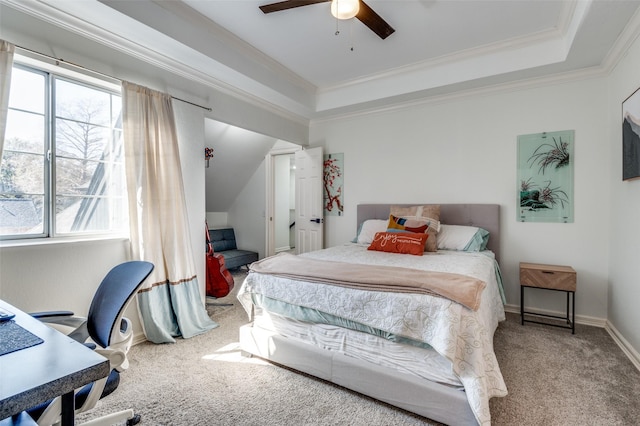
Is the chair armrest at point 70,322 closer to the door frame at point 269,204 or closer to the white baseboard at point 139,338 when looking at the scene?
the white baseboard at point 139,338

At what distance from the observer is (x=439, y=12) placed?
7.97ft

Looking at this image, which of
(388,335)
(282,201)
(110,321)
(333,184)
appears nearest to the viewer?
(110,321)

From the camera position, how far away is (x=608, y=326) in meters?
2.82

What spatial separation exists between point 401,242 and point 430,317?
56.2 inches

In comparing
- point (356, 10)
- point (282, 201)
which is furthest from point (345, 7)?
point (282, 201)

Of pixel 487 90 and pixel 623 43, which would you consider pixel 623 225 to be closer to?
pixel 623 43

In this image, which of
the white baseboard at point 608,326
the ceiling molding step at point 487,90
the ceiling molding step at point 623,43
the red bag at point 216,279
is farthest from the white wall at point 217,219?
the ceiling molding step at point 623,43

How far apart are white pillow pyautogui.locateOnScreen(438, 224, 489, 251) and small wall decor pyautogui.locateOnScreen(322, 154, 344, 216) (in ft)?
5.12

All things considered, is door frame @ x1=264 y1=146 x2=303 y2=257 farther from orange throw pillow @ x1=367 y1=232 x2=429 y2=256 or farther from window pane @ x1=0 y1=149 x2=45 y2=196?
window pane @ x1=0 y1=149 x2=45 y2=196

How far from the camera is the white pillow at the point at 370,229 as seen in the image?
359cm

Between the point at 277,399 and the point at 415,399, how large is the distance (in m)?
0.80

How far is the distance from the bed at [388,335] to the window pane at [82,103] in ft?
5.77

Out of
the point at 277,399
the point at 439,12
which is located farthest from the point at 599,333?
the point at 439,12

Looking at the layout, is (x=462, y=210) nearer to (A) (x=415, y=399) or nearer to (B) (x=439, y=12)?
(B) (x=439, y=12)
